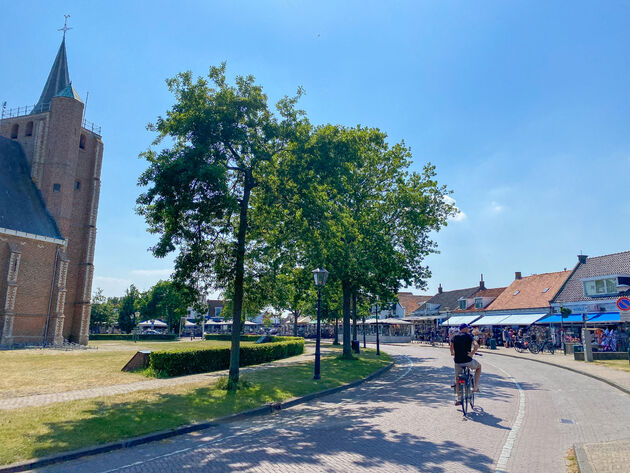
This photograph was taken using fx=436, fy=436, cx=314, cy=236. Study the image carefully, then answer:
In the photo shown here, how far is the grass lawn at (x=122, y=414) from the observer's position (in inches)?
283

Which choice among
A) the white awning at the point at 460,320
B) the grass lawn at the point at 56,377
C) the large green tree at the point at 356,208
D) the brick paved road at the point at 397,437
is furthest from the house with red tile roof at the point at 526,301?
the grass lawn at the point at 56,377

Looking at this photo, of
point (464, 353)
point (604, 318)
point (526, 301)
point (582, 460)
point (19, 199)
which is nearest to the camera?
point (582, 460)

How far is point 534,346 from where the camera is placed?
3031cm

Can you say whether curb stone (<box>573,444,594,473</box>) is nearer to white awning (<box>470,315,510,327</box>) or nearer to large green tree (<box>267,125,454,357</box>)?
large green tree (<box>267,125,454,357</box>)

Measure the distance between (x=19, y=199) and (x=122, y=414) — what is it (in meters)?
38.1

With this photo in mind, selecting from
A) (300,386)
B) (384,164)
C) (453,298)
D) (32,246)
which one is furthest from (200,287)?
(453,298)

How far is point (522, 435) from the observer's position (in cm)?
778

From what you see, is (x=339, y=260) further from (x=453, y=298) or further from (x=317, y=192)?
(x=453, y=298)

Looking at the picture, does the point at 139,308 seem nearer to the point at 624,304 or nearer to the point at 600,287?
the point at 600,287

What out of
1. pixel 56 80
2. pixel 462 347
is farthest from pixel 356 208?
pixel 56 80

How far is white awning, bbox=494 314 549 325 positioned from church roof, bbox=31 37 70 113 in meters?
50.6

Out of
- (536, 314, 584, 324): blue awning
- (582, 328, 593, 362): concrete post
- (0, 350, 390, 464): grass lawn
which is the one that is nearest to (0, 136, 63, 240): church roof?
(0, 350, 390, 464): grass lawn

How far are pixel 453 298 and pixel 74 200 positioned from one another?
157ft

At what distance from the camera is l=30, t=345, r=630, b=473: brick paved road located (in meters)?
6.18
